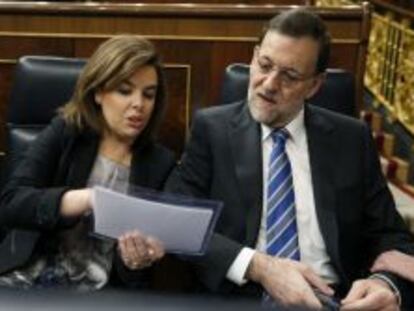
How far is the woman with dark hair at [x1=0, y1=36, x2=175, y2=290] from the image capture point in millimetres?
1510

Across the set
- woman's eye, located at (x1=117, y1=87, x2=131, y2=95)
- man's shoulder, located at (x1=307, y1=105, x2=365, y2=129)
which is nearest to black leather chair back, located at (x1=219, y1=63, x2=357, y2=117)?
man's shoulder, located at (x1=307, y1=105, x2=365, y2=129)

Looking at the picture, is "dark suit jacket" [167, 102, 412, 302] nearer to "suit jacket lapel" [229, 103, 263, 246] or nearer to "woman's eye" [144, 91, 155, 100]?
"suit jacket lapel" [229, 103, 263, 246]

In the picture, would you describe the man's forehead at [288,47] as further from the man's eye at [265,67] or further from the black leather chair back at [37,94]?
the black leather chair back at [37,94]

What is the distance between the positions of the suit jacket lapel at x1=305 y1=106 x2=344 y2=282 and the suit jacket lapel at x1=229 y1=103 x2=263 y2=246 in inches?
5.0

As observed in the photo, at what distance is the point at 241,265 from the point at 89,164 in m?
0.46

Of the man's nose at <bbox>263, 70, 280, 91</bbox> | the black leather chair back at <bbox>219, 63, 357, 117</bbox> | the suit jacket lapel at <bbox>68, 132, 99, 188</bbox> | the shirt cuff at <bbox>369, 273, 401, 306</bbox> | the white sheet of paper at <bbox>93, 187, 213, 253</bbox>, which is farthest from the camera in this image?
the black leather chair back at <bbox>219, 63, 357, 117</bbox>

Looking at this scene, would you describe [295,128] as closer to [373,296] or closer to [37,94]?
[373,296]

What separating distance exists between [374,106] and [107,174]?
3.58 m

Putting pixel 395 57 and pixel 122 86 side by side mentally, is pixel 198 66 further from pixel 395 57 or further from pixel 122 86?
pixel 395 57

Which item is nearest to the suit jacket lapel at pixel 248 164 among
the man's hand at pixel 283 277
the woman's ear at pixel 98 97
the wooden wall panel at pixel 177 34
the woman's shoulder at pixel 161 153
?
the man's hand at pixel 283 277

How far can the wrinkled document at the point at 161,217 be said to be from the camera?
122cm

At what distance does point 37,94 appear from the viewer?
186cm

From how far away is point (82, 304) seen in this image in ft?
1.26

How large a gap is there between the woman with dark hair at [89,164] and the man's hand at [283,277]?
28cm
